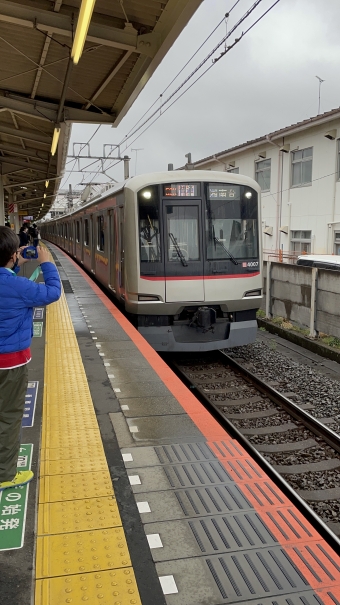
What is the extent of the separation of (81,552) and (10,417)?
805 mm

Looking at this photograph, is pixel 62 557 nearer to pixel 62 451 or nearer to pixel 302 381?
pixel 62 451

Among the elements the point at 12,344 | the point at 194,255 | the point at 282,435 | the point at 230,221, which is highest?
the point at 230,221

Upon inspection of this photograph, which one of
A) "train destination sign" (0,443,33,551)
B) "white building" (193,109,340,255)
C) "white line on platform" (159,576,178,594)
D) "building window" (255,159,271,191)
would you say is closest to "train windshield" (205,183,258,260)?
"train destination sign" (0,443,33,551)

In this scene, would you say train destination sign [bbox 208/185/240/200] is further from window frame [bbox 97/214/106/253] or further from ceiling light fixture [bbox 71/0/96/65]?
window frame [bbox 97/214/106/253]

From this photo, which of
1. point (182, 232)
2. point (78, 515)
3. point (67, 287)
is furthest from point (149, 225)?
point (78, 515)

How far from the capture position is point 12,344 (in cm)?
266

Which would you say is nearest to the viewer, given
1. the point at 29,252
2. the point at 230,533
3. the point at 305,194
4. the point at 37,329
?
the point at 230,533

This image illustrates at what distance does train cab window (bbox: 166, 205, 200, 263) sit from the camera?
23.4 ft

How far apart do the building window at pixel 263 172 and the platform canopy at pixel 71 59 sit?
1103cm

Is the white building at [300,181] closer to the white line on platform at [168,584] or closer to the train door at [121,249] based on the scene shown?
the train door at [121,249]

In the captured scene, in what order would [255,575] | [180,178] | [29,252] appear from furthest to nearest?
[180,178] < [29,252] < [255,575]

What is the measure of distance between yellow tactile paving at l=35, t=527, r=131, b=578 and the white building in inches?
582

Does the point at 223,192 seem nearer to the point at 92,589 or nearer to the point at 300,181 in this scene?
the point at 92,589

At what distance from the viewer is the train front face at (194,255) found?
708 centimetres
